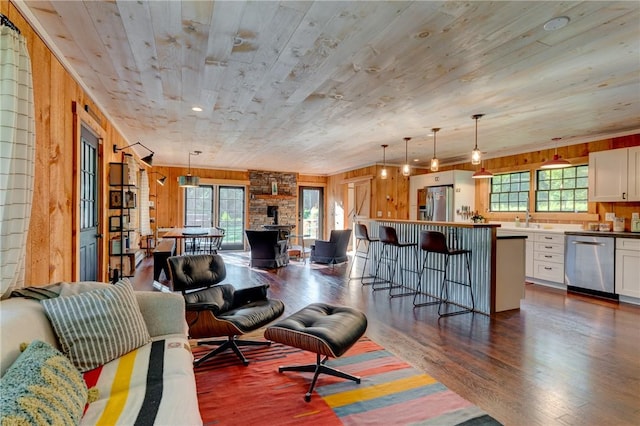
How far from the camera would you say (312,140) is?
18.5 feet

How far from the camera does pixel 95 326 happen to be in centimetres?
164

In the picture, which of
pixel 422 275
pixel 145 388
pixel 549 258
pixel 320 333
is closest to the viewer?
pixel 145 388

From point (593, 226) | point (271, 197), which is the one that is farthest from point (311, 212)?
point (593, 226)

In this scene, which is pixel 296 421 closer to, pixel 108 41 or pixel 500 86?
pixel 108 41

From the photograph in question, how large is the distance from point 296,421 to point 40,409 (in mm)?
1252

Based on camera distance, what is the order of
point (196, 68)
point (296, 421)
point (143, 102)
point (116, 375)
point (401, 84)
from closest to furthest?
point (116, 375) → point (296, 421) → point (196, 68) → point (401, 84) → point (143, 102)

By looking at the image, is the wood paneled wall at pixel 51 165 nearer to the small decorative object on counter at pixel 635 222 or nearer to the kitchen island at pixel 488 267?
Result: the kitchen island at pixel 488 267

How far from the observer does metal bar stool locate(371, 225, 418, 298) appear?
4.64 meters

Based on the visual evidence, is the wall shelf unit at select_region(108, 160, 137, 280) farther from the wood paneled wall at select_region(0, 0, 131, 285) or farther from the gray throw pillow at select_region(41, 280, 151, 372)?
the gray throw pillow at select_region(41, 280, 151, 372)

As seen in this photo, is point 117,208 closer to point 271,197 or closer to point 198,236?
point 198,236

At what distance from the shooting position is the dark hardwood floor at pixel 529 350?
6.63 feet

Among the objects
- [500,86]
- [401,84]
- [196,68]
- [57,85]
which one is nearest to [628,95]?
[500,86]

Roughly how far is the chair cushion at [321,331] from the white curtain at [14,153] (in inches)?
57.5

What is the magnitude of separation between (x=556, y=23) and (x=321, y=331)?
98.3 inches
